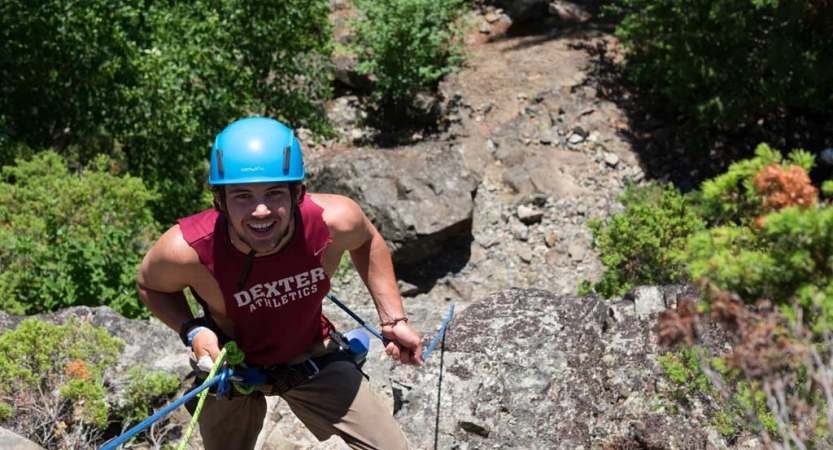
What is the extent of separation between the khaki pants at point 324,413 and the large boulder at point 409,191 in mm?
6745

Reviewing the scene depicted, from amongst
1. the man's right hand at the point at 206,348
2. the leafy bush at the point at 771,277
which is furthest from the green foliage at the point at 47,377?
the leafy bush at the point at 771,277

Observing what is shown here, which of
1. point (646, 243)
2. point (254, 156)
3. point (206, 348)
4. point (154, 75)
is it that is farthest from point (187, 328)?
point (154, 75)

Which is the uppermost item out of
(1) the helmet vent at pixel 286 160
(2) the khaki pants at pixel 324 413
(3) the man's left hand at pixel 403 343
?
(1) the helmet vent at pixel 286 160

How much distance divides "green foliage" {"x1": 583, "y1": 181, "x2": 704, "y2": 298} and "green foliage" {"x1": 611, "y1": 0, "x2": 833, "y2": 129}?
3041 mm

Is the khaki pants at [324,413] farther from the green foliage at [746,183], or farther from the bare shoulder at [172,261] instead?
the green foliage at [746,183]

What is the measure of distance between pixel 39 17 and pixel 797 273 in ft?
30.8

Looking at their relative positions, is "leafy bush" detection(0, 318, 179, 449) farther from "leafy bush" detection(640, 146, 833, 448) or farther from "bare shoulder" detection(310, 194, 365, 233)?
"leafy bush" detection(640, 146, 833, 448)

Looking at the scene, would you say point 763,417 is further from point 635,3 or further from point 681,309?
point 635,3

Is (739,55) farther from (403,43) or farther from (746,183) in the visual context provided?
(746,183)

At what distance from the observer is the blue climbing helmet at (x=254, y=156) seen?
3262 millimetres

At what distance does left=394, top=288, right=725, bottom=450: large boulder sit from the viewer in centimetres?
451

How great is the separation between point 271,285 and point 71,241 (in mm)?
4438

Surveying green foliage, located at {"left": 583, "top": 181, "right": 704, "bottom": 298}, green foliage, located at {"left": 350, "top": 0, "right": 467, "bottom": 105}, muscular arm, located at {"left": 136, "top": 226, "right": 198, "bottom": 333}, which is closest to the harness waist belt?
muscular arm, located at {"left": 136, "top": 226, "right": 198, "bottom": 333}

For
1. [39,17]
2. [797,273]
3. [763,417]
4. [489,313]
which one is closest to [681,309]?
[797,273]
